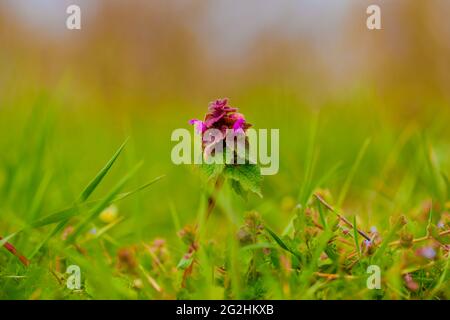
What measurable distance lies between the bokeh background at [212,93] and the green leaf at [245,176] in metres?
0.34

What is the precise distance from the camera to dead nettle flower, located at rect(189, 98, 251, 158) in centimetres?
101

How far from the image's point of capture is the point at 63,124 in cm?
356

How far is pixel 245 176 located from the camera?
3.33 ft

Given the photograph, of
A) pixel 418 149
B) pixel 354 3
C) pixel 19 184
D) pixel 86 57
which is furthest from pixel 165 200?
pixel 86 57

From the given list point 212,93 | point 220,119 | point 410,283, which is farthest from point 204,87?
point 410,283

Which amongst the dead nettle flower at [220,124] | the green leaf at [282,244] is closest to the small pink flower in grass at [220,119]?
the dead nettle flower at [220,124]

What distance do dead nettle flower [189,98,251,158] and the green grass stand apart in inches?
2.7

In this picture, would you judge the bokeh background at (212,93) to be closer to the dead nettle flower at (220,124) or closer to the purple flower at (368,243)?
the purple flower at (368,243)

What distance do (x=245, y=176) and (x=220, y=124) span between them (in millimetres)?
93

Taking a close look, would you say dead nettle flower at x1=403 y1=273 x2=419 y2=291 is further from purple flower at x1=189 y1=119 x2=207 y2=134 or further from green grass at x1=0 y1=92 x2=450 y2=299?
purple flower at x1=189 y1=119 x2=207 y2=134

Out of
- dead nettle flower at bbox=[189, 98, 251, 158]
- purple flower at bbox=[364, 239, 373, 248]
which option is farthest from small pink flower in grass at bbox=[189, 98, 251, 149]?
purple flower at bbox=[364, 239, 373, 248]

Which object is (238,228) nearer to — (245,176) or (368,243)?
(245,176)

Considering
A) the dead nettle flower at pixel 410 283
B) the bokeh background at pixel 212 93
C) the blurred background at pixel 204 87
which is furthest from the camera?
the blurred background at pixel 204 87

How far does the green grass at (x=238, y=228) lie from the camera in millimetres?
991
